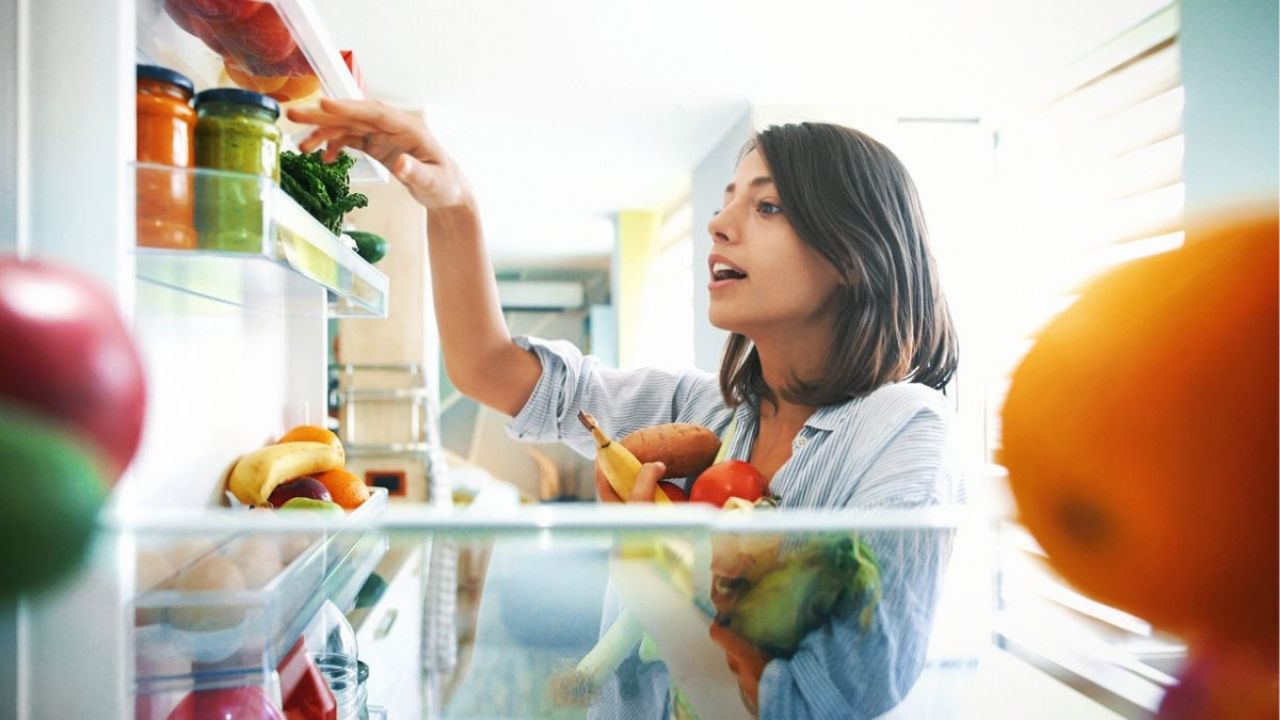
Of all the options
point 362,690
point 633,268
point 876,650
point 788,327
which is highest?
point 633,268

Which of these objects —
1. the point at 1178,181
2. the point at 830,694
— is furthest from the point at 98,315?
the point at 1178,181

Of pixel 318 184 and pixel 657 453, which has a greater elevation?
pixel 318 184

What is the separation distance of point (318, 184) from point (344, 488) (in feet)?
0.73

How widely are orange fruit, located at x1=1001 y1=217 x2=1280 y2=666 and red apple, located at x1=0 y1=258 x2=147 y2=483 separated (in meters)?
0.21

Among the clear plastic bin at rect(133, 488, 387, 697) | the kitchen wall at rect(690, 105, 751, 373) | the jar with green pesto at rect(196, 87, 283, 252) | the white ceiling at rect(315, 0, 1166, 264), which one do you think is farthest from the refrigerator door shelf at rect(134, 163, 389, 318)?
the kitchen wall at rect(690, 105, 751, 373)

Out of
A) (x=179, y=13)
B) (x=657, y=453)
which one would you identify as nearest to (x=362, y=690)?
(x=657, y=453)

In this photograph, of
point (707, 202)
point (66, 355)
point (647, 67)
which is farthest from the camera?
point (707, 202)

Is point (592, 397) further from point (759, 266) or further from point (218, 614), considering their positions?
point (218, 614)

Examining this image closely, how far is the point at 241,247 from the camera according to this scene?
0.30 metres

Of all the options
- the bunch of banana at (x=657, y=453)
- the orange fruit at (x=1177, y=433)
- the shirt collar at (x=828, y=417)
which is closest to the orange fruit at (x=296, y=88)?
the bunch of banana at (x=657, y=453)

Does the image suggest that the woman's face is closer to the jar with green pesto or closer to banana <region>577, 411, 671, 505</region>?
banana <region>577, 411, 671, 505</region>

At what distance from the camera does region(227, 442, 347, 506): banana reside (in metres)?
0.57

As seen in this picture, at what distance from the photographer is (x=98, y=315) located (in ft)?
0.42

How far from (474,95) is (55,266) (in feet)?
3.01
